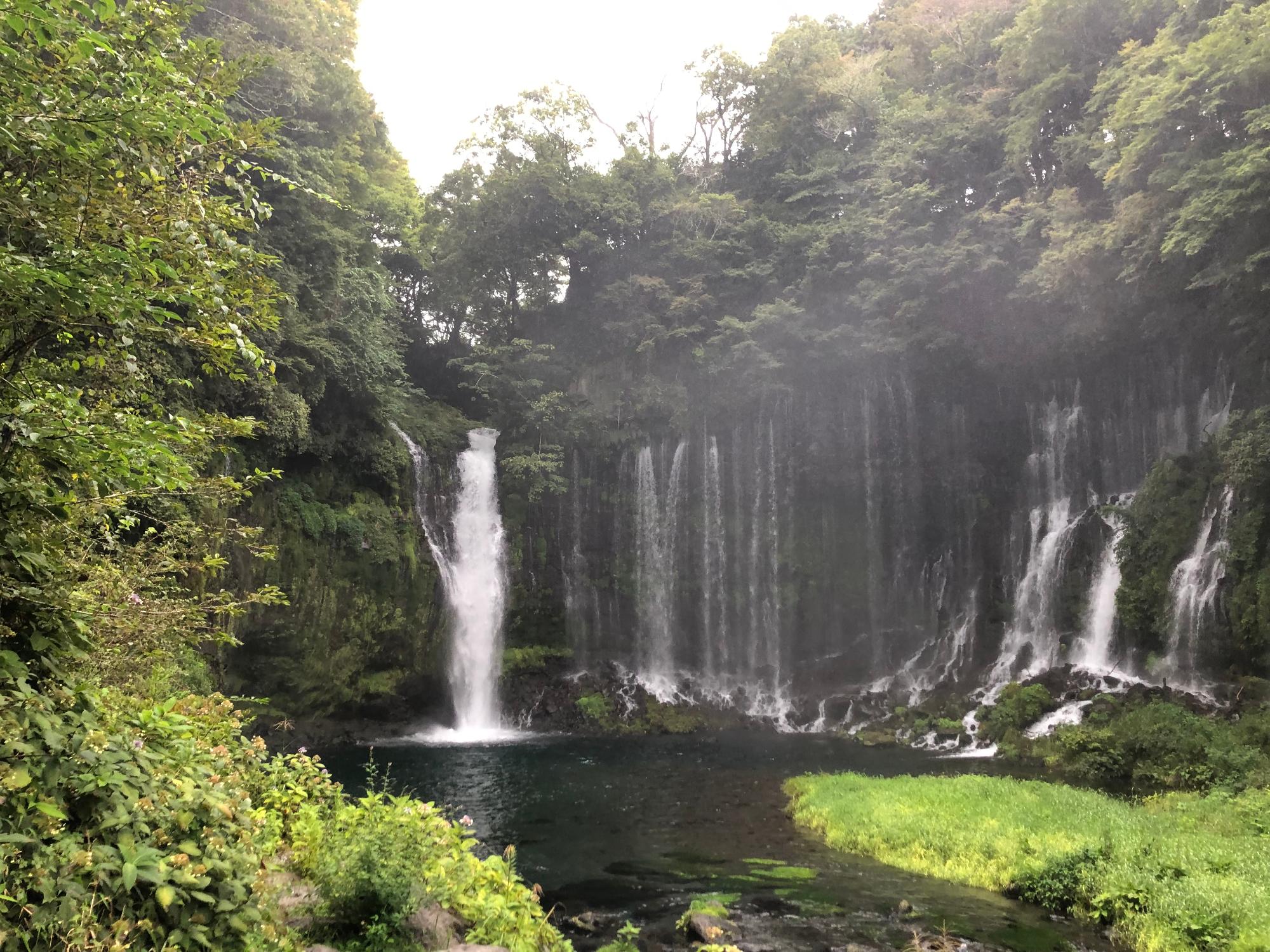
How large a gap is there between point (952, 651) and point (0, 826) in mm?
26326

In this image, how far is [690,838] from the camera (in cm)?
1202

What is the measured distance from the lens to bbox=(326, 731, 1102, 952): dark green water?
27.2ft

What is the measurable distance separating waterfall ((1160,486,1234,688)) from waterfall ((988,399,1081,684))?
380cm

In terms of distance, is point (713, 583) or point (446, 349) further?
point (446, 349)

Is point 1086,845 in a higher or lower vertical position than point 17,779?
lower

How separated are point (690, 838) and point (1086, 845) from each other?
5.53 m

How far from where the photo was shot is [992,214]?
23.9 metres

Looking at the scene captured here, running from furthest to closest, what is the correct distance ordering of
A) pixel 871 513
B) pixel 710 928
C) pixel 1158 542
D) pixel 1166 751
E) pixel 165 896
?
pixel 871 513 → pixel 1158 542 → pixel 1166 751 → pixel 710 928 → pixel 165 896

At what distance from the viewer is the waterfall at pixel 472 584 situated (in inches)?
960

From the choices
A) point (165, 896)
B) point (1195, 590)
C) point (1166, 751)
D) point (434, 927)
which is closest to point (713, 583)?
point (1195, 590)

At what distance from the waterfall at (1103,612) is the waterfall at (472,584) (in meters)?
17.7

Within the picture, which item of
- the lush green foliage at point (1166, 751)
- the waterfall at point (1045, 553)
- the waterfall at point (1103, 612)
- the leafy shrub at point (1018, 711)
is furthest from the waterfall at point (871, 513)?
the lush green foliage at point (1166, 751)

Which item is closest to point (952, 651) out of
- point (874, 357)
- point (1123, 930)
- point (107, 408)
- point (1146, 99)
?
point (874, 357)

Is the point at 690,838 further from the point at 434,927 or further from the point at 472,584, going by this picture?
the point at 472,584
